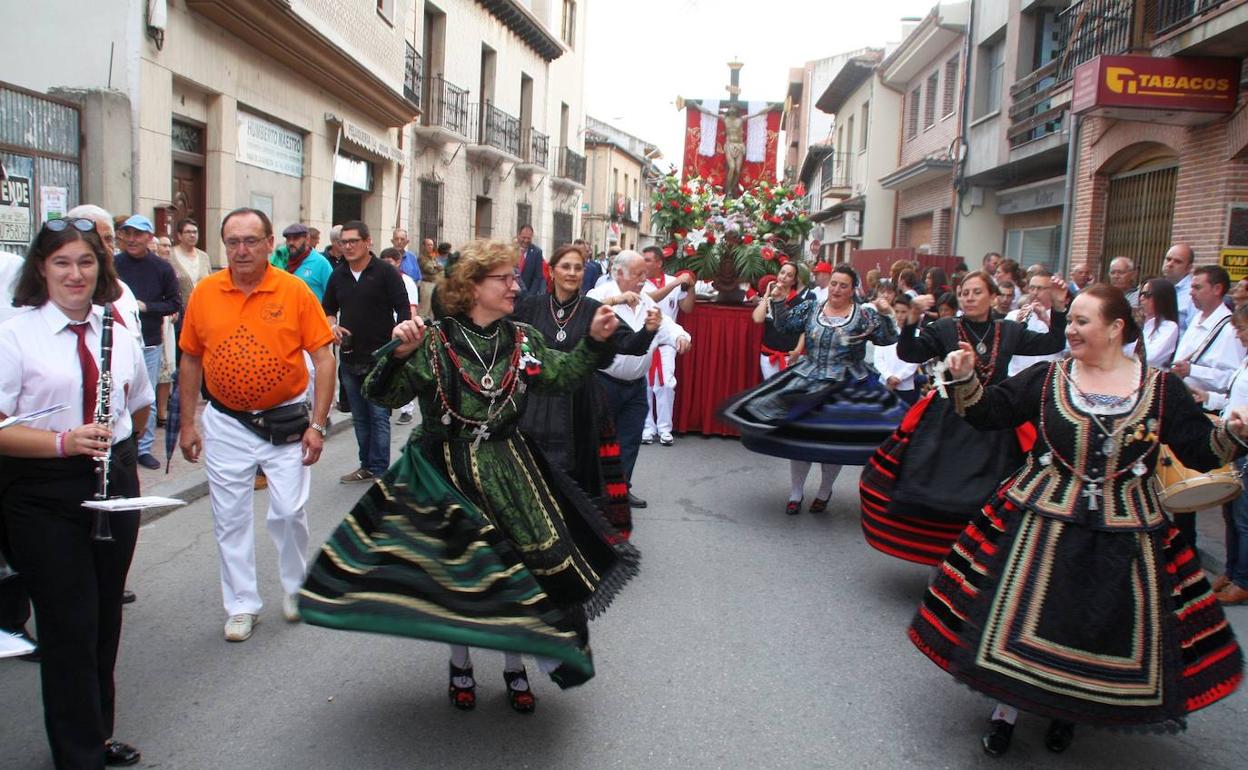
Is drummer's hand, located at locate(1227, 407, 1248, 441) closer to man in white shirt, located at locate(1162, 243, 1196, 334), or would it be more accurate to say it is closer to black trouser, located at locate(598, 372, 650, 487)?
black trouser, located at locate(598, 372, 650, 487)

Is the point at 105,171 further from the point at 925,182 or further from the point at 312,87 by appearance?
the point at 925,182

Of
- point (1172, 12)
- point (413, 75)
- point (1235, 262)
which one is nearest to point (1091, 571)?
point (1235, 262)

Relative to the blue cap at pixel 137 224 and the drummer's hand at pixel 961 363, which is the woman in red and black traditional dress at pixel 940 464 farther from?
the blue cap at pixel 137 224

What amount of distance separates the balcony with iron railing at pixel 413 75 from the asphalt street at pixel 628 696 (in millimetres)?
15948

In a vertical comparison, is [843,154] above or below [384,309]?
above

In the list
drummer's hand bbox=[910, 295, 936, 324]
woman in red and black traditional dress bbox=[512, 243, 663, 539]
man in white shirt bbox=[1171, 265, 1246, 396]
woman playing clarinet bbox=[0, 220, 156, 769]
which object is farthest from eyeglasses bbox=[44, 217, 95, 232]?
man in white shirt bbox=[1171, 265, 1246, 396]

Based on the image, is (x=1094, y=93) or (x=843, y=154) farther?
(x=843, y=154)

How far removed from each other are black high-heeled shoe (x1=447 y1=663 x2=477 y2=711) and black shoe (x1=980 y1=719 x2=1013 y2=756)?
6.18ft

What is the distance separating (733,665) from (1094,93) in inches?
368

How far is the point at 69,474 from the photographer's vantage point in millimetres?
Answer: 3223

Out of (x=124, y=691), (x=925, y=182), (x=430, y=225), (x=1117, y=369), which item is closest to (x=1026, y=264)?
(x=925, y=182)

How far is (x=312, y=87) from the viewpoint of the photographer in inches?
609

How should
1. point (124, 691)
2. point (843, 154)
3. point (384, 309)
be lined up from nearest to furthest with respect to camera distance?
point (124, 691) → point (384, 309) → point (843, 154)

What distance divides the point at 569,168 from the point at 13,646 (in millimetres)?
31246
